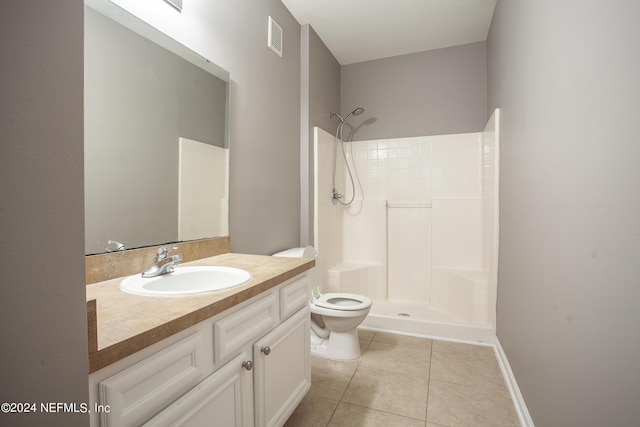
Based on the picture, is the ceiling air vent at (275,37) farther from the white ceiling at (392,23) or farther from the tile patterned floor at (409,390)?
A: the tile patterned floor at (409,390)

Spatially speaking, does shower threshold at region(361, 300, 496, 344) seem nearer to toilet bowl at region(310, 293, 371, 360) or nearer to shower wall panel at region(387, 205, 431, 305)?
shower wall panel at region(387, 205, 431, 305)

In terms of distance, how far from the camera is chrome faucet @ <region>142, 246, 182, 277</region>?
3.83ft

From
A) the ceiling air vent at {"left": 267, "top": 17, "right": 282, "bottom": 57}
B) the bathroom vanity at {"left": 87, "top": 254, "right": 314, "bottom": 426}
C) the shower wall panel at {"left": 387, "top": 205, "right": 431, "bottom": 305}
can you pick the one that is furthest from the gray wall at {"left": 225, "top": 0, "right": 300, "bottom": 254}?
the shower wall panel at {"left": 387, "top": 205, "right": 431, "bottom": 305}

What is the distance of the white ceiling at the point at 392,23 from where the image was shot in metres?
2.38

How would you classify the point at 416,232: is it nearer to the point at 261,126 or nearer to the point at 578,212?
the point at 261,126

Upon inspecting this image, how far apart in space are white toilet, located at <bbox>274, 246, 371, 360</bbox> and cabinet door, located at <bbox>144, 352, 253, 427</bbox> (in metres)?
1.09

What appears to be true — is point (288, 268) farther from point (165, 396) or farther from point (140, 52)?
point (140, 52)

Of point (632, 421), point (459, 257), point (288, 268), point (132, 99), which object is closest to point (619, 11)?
point (632, 421)

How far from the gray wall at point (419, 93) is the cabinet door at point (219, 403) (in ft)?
9.15

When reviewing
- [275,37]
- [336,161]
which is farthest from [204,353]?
[336,161]

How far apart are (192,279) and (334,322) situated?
1181 millimetres

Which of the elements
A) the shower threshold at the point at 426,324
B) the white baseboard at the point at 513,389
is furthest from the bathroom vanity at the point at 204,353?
the shower threshold at the point at 426,324

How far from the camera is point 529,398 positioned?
149cm

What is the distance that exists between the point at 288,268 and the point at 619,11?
129 cm
